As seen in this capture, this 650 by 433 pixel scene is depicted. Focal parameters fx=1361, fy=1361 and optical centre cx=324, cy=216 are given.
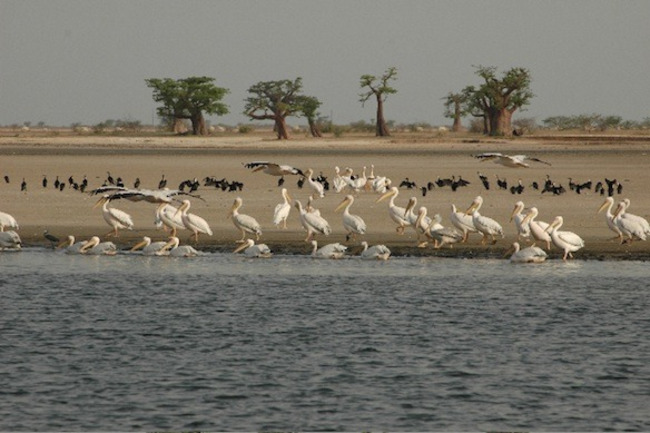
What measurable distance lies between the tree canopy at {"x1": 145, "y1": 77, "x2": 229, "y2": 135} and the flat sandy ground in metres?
16.6

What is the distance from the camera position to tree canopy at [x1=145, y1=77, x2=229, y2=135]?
8738 centimetres

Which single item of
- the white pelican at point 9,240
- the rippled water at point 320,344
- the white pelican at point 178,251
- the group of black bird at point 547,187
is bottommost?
the rippled water at point 320,344

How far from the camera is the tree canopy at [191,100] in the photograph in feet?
287

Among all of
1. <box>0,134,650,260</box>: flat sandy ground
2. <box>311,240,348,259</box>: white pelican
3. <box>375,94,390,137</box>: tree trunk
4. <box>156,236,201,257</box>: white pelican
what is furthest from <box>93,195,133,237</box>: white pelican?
<box>375,94,390,137</box>: tree trunk

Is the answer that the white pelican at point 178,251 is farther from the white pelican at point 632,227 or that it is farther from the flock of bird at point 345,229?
the white pelican at point 632,227

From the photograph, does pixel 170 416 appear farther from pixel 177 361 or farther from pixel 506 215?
pixel 506 215

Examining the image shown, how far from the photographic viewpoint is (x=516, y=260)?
19.3 meters

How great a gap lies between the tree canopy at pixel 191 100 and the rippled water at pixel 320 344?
67524mm

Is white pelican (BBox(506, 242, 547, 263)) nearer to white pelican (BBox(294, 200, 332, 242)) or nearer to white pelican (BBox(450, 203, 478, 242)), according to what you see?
white pelican (BBox(450, 203, 478, 242))

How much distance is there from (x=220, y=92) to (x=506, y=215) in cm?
6514

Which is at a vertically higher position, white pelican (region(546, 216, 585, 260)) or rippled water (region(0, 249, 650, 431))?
white pelican (region(546, 216, 585, 260))

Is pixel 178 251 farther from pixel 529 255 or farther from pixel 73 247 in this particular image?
pixel 529 255

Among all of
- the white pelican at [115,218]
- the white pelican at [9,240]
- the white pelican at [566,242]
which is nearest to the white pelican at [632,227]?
the white pelican at [566,242]

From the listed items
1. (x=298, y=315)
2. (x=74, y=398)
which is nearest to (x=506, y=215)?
(x=298, y=315)
